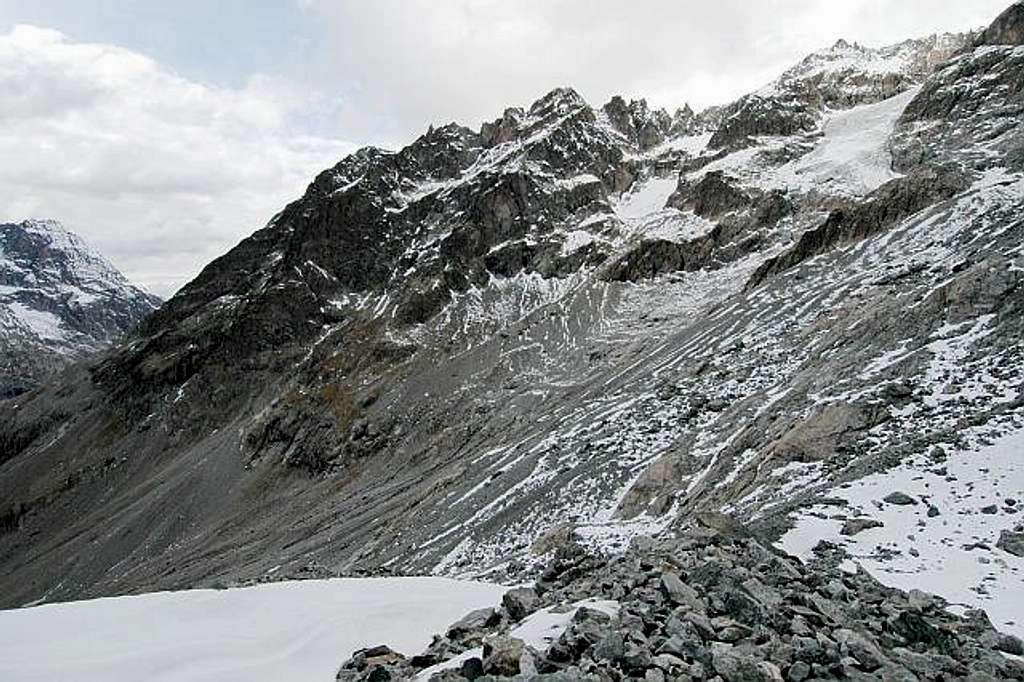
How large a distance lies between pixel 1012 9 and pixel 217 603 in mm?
126274

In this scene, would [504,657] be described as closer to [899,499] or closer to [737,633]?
[737,633]

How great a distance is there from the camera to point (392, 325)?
120062 millimetres

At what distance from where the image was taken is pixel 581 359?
8638cm

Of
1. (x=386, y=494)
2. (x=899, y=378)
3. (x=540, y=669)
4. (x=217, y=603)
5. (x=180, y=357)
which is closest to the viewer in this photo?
(x=540, y=669)

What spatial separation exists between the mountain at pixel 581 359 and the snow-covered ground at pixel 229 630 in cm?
831

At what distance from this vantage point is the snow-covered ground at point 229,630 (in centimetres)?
1042

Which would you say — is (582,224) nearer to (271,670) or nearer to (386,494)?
(386,494)

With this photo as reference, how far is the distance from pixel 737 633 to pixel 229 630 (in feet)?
28.4

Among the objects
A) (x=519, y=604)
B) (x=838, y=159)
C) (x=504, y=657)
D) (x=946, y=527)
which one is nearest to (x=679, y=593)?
(x=519, y=604)

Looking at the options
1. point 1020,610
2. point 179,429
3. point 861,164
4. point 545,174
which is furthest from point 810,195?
point 179,429

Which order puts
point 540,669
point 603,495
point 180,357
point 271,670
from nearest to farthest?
1. point 540,669
2. point 271,670
3. point 603,495
4. point 180,357

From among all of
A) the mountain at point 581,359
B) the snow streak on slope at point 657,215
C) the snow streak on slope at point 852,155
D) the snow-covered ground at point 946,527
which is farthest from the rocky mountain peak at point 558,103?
the snow-covered ground at point 946,527

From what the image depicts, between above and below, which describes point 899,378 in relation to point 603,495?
above

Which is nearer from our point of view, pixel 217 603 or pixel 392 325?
pixel 217 603
